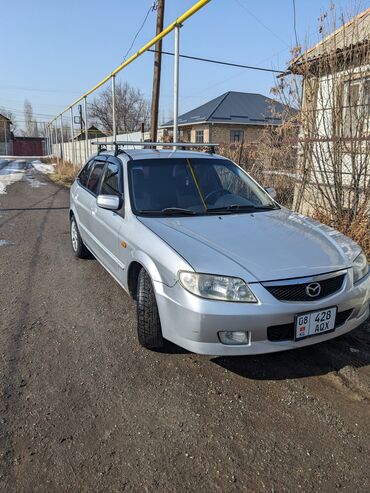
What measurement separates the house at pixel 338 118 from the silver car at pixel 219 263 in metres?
2.07

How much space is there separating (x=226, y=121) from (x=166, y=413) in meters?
32.1

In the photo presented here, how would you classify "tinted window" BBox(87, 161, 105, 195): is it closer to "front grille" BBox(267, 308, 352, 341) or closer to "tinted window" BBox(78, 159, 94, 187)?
"tinted window" BBox(78, 159, 94, 187)

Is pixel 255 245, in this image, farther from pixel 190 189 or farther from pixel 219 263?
pixel 190 189

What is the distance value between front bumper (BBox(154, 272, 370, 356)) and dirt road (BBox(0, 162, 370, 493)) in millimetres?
362

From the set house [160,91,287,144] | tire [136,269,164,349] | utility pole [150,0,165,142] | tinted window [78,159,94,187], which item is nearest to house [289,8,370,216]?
tinted window [78,159,94,187]

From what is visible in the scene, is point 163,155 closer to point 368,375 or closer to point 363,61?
point 368,375

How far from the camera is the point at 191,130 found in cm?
3497

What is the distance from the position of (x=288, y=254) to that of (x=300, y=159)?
4.28 m

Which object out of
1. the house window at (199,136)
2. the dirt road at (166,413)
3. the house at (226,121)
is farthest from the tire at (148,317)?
the house window at (199,136)

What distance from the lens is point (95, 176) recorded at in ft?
16.4

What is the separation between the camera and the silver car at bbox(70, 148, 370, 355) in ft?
8.38

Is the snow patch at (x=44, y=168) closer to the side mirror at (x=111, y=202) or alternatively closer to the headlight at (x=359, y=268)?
the side mirror at (x=111, y=202)

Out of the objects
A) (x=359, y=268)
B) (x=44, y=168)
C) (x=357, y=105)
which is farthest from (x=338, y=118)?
(x=44, y=168)

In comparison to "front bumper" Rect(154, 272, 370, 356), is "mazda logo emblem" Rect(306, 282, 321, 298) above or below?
above
